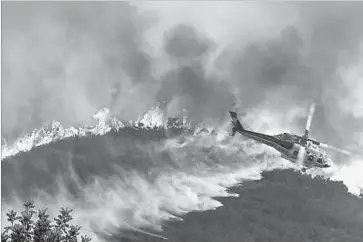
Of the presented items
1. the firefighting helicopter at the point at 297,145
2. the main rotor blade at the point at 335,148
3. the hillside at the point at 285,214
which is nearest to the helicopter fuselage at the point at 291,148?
the firefighting helicopter at the point at 297,145

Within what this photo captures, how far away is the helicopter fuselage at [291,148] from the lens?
21422 millimetres

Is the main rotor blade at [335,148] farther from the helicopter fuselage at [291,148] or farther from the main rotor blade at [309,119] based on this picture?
the main rotor blade at [309,119]

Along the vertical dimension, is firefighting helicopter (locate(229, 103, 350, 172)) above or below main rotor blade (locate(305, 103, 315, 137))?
below

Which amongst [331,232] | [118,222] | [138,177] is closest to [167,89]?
[138,177]

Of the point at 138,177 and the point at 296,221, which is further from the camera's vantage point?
the point at 296,221

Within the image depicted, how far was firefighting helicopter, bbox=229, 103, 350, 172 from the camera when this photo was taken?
21.5m

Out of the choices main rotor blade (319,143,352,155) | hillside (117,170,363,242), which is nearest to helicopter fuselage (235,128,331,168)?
main rotor blade (319,143,352,155)

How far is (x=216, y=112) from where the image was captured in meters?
23.2

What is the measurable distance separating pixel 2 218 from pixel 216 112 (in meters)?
9.92

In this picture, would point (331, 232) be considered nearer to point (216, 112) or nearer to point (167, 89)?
point (216, 112)

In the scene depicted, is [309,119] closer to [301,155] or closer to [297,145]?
[297,145]

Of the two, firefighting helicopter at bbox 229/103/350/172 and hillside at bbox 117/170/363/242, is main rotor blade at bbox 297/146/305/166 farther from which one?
hillside at bbox 117/170/363/242

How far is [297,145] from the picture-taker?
21.7 metres

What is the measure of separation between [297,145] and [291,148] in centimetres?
26
